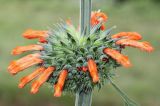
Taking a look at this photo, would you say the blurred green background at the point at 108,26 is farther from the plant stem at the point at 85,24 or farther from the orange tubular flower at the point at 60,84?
the orange tubular flower at the point at 60,84

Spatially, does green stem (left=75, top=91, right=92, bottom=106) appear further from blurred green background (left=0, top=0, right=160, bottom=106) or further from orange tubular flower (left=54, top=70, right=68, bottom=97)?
blurred green background (left=0, top=0, right=160, bottom=106)

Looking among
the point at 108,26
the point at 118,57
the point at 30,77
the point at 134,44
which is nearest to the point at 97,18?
the point at 134,44

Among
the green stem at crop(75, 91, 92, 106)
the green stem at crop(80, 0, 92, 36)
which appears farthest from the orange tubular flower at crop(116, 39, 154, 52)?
the green stem at crop(75, 91, 92, 106)

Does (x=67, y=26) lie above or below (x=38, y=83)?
above

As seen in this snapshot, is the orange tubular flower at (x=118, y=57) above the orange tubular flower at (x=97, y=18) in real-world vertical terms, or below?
below

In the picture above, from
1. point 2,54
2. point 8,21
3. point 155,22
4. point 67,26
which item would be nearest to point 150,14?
point 155,22

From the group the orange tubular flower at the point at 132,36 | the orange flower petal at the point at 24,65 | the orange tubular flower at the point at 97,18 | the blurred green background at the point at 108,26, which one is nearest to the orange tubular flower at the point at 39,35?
the orange flower petal at the point at 24,65

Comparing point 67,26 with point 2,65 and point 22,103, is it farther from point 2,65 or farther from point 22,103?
point 2,65
